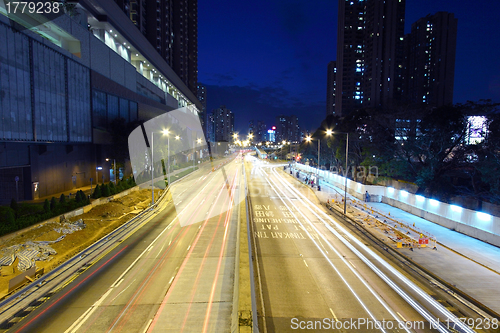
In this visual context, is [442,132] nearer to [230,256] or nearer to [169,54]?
[230,256]

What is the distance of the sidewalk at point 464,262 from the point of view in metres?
11.9

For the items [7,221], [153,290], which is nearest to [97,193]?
[7,221]

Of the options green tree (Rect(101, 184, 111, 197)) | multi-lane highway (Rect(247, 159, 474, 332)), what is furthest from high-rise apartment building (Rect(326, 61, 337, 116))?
multi-lane highway (Rect(247, 159, 474, 332))

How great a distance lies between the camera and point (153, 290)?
11523 mm

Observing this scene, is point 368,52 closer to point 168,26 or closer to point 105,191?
point 168,26

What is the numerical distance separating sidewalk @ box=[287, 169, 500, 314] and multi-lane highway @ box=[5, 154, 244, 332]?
33.5 feet

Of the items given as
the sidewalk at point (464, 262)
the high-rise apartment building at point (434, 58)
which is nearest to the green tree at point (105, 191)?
the sidewalk at point (464, 262)

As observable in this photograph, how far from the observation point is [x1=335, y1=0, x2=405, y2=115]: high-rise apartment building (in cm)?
11950

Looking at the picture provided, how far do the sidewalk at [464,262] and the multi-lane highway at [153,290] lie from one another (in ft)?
33.5

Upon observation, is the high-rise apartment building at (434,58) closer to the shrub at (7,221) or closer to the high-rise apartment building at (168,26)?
the high-rise apartment building at (168,26)

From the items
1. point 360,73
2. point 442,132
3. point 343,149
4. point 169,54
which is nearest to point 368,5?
point 360,73

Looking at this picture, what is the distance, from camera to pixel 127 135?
38.6m

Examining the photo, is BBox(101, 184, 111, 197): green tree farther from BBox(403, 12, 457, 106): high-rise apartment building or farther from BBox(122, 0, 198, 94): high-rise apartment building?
BBox(403, 12, 457, 106): high-rise apartment building

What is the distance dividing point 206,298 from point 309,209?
19.7 meters
